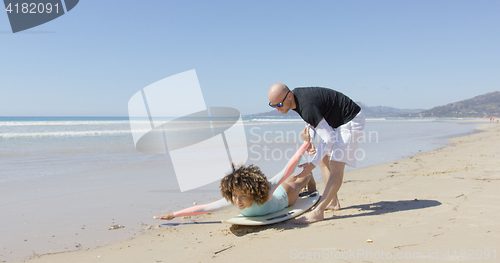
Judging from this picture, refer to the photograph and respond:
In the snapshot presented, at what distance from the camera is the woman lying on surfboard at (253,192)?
3148mm

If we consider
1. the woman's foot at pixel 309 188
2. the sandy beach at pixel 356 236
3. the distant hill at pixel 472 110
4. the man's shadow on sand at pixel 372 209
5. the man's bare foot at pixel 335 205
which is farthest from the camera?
the distant hill at pixel 472 110

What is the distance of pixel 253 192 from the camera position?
10.4 feet

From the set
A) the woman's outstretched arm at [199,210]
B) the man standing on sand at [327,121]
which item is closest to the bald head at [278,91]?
the man standing on sand at [327,121]

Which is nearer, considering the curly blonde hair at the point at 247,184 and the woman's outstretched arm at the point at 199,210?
the curly blonde hair at the point at 247,184

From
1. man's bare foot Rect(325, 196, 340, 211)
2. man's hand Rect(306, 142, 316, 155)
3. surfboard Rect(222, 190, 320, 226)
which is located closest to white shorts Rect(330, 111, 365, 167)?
man's hand Rect(306, 142, 316, 155)

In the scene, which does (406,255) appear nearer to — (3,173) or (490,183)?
(490,183)

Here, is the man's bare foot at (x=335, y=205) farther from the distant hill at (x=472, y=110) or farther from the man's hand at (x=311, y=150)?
the distant hill at (x=472, y=110)

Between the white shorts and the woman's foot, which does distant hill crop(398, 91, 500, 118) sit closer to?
the woman's foot

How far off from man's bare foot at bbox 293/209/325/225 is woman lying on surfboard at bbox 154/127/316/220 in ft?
1.20

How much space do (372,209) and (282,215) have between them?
1185 millimetres

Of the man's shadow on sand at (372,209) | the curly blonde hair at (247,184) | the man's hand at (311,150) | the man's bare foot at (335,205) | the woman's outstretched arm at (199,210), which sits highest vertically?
the man's hand at (311,150)

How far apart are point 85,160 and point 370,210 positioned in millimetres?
7205

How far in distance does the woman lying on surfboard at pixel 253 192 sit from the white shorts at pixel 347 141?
13.2 inches

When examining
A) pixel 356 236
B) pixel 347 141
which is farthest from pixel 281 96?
pixel 356 236
